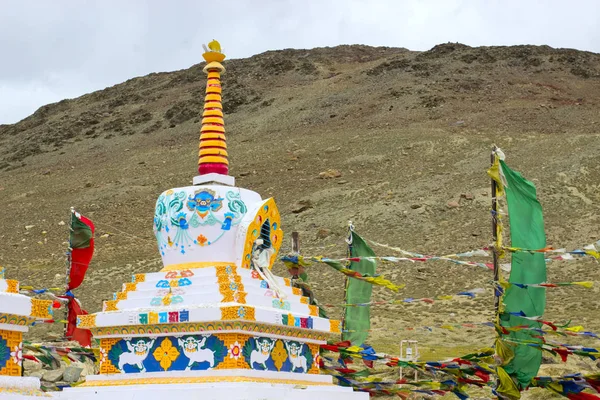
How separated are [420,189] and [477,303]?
Result: 15066mm

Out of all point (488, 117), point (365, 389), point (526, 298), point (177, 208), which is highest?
point (488, 117)

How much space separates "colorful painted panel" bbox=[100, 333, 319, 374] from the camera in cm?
1223

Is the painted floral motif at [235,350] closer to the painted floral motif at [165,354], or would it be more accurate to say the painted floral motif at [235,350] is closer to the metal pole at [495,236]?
the painted floral motif at [165,354]

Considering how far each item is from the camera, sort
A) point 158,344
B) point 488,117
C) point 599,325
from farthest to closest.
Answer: point 488,117, point 599,325, point 158,344

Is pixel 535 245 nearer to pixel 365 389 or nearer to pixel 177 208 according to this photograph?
pixel 365 389

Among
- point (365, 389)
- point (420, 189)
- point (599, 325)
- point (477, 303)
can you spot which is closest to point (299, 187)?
point (420, 189)

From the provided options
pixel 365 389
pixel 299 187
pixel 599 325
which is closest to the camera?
pixel 365 389

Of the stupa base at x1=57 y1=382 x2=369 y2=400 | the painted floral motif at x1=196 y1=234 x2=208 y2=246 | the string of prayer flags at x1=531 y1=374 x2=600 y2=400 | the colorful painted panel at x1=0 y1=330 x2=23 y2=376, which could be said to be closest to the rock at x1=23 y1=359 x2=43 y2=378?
the stupa base at x1=57 y1=382 x2=369 y2=400

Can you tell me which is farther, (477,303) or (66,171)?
(66,171)

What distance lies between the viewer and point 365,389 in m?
15.3

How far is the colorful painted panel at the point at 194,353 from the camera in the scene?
12227 millimetres

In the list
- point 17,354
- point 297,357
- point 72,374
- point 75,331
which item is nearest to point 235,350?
point 297,357

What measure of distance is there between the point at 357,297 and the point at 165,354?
23.9 feet

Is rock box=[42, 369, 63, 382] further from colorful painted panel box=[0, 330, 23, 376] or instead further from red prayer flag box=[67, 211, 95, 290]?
colorful painted panel box=[0, 330, 23, 376]
